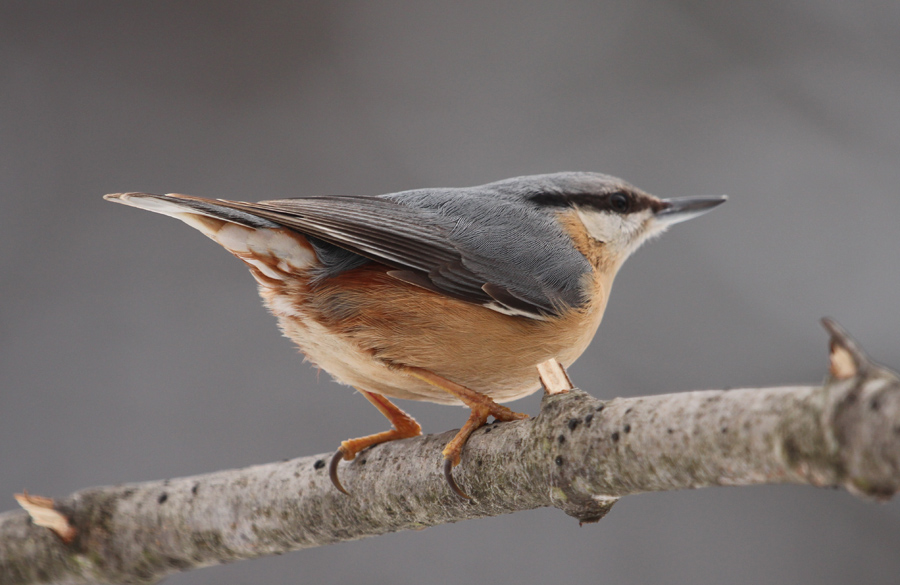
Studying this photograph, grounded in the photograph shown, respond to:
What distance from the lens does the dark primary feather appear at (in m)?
1.82

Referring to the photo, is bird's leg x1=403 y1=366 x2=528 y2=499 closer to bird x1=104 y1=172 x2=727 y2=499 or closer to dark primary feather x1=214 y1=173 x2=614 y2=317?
bird x1=104 y1=172 x2=727 y2=499

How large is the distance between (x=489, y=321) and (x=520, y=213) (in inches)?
17.8

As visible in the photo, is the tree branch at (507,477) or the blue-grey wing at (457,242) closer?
the tree branch at (507,477)

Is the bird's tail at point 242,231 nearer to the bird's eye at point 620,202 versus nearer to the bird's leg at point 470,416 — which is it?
the bird's leg at point 470,416

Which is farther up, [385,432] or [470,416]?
[470,416]

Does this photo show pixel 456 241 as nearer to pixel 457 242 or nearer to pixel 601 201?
pixel 457 242

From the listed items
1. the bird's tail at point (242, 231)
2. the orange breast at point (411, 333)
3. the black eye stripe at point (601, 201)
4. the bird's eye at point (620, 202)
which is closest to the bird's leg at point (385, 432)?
the orange breast at point (411, 333)

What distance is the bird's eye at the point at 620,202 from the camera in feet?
7.85

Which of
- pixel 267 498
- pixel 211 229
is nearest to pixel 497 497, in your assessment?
pixel 267 498

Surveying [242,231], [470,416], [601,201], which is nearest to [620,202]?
[601,201]

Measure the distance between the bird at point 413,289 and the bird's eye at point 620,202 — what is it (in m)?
0.39

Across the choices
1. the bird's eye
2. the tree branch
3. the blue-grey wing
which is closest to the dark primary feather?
the blue-grey wing

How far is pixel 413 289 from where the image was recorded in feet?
6.03

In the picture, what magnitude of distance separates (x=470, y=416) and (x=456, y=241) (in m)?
0.50
